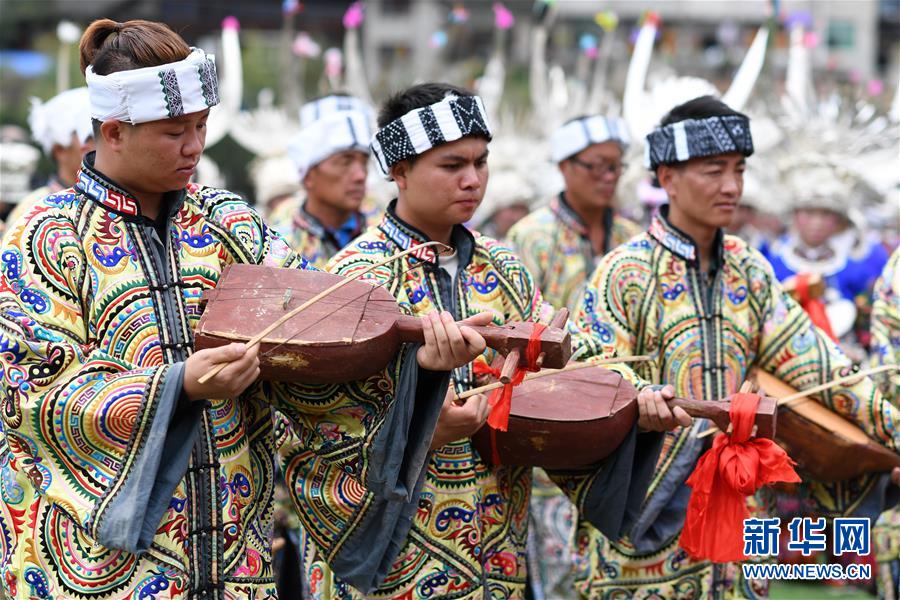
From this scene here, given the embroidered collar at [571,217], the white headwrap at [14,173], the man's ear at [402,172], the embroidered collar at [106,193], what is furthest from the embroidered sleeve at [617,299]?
the white headwrap at [14,173]

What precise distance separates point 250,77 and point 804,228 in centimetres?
2735

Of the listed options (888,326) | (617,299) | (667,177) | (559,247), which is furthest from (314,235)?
(888,326)

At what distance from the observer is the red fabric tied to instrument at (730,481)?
4.25 metres

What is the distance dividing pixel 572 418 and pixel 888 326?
80.9 inches

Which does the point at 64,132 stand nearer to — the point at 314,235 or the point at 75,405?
the point at 314,235

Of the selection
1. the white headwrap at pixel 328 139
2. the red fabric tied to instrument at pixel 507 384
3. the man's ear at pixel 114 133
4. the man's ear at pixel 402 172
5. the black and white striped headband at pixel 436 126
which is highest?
the white headwrap at pixel 328 139

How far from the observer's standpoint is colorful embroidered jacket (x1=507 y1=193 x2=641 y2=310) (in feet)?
23.8

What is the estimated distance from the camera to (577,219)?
24.5 ft

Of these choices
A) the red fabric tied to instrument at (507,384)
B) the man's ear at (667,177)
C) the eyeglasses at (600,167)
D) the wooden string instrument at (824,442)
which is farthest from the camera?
the eyeglasses at (600,167)

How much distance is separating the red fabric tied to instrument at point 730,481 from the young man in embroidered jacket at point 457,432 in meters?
0.19

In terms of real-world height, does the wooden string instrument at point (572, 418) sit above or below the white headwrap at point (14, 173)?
below

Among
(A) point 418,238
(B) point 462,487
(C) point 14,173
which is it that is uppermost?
(C) point 14,173

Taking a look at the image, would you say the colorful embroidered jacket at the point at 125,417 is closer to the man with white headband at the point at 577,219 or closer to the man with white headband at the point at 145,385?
the man with white headband at the point at 145,385

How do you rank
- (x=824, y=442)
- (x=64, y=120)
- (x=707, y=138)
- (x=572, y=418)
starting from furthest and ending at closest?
(x=64, y=120)
(x=707, y=138)
(x=824, y=442)
(x=572, y=418)
